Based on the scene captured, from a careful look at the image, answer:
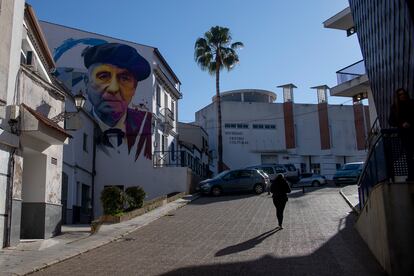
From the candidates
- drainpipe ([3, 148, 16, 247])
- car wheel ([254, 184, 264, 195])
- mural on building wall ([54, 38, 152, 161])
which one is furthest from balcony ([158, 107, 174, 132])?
drainpipe ([3, 148, 16, 247])

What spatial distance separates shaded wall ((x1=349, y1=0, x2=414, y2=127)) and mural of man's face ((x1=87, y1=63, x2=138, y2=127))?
15.6m

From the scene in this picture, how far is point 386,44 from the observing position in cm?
1357

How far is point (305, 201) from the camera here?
2333cm

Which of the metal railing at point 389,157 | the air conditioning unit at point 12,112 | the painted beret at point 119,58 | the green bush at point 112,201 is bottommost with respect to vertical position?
the green bush at point 112,201

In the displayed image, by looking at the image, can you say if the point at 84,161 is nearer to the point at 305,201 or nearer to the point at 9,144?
the point at 305,201

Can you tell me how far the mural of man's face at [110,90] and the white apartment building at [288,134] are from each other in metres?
19.6

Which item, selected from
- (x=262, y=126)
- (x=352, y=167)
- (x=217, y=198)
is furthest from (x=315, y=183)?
(x=262, y=126)

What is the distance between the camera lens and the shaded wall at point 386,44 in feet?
36.9

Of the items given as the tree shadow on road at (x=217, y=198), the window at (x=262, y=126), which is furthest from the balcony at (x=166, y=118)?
the window at (x=262, y=126)

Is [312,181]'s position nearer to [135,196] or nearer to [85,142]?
[85,142]

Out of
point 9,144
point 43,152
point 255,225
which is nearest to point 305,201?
point 255,225

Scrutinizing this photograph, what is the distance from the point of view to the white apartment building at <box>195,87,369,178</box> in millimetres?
49125

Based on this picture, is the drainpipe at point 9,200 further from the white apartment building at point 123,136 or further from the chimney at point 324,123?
the chimney at point 324,123

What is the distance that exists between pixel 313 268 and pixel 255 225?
6781 millimetres
